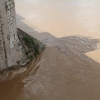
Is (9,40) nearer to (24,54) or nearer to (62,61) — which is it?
(24,54)

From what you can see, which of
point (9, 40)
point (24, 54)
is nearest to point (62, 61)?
point (24, 54)

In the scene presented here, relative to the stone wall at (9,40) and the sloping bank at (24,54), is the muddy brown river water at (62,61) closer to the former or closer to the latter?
the sloping bank at (24,54)

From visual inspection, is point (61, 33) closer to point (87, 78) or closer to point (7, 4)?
point (87, 78)

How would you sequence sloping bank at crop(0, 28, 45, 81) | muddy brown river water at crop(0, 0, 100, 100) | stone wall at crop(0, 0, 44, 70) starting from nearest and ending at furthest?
stone wall at crop(0, 0, 44, 70) → muddy brown river water at crop(0, 0, 100, 100) → sloping bank at crop(0, 28, 45, 81)

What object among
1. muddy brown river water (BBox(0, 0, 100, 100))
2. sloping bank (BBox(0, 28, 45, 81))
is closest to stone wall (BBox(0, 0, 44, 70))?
sloping bank (BBox(0, 28, 45, 81))

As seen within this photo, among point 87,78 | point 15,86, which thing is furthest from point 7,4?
point 87,78

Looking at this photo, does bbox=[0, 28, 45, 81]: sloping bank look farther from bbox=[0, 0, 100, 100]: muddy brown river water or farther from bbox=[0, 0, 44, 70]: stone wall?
bbox=[0, 0, 100, 100]: muddy brown river water
